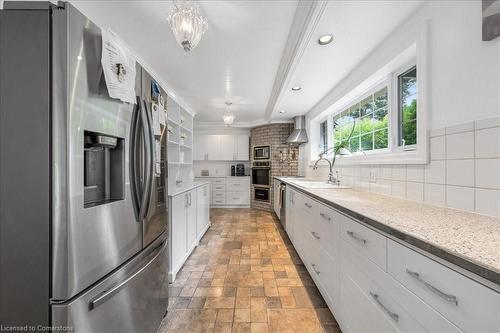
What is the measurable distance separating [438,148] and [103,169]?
6.25 feet

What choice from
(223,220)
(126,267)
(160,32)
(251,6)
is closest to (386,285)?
(126,267)

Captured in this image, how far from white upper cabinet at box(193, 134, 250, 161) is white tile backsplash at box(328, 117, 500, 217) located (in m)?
4.60

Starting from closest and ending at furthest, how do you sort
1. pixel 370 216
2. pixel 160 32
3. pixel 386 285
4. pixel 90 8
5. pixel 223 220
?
pixel 386 285 → pixel 370 216 → pixel 90 8 → pixel 160 32 → pixel 223 220

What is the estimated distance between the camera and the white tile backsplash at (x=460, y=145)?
3.44ft

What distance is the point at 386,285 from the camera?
33.0 inches

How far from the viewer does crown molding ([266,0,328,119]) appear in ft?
4.65

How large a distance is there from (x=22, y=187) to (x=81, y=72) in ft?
1.53

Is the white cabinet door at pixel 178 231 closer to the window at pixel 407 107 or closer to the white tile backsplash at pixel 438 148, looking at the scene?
the white tile backsplash at pixel 438 148

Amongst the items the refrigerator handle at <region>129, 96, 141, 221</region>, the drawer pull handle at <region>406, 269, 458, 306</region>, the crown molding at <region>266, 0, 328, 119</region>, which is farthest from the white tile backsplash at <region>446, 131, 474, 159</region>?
the refrigerator handle at <region>129, 96, 141, 221</region>

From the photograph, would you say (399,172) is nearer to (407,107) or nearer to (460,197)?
(460,197)

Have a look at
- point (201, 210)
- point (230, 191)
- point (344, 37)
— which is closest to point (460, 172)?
Answer: point (344, 37)

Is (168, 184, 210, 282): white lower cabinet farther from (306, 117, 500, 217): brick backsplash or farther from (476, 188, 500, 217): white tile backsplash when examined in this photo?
(476, 188, 500, 217): white tile backsplash

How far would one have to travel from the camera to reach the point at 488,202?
0.97 meters

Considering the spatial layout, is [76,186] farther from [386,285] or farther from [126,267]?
[386,285]
